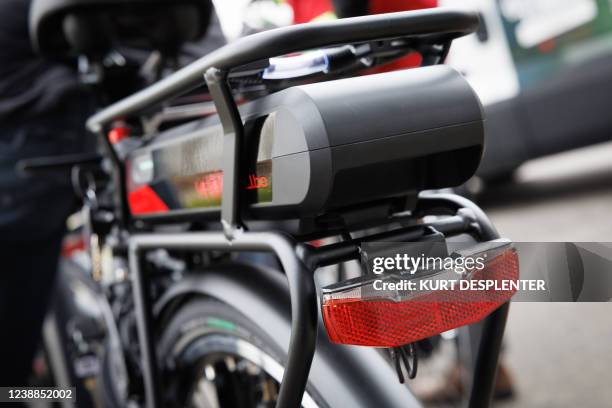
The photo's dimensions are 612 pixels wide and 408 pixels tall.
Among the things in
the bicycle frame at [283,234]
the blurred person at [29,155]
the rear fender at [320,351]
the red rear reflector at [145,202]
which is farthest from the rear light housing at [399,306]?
the blurred person at [29,155]

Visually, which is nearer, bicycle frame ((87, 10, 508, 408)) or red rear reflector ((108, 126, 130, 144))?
bicycle frame ((87, 10, 508, 408))

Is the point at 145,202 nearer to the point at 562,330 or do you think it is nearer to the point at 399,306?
the point at 399,306

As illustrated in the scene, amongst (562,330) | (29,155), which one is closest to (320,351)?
(29,155)

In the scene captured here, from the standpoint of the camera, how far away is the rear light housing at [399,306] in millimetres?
795

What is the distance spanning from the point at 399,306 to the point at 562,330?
251 centimetres

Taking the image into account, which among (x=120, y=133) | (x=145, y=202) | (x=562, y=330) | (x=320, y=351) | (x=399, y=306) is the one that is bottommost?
(x=562, y=330)

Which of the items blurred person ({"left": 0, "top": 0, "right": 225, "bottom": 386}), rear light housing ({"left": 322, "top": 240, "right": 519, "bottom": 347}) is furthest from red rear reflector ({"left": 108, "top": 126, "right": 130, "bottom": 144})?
rear light housing ({"left": 322, "top": 240, "right": 519, "bottom": 347})

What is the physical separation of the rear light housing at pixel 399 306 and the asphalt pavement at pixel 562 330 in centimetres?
25

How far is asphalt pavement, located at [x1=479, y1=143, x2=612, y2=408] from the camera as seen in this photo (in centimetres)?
246

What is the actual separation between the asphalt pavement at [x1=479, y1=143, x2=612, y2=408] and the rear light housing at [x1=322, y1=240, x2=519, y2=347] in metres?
0.25

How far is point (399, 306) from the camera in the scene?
80 centimetres

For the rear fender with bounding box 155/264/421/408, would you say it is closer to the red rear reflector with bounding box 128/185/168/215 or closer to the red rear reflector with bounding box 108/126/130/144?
the red rear reflector with bounding box 128/185/168/215

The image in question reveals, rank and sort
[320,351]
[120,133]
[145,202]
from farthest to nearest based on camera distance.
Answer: [120,133] < [145,202] < [320,351]

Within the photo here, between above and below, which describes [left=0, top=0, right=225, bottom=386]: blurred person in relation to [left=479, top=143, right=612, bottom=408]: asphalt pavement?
above
